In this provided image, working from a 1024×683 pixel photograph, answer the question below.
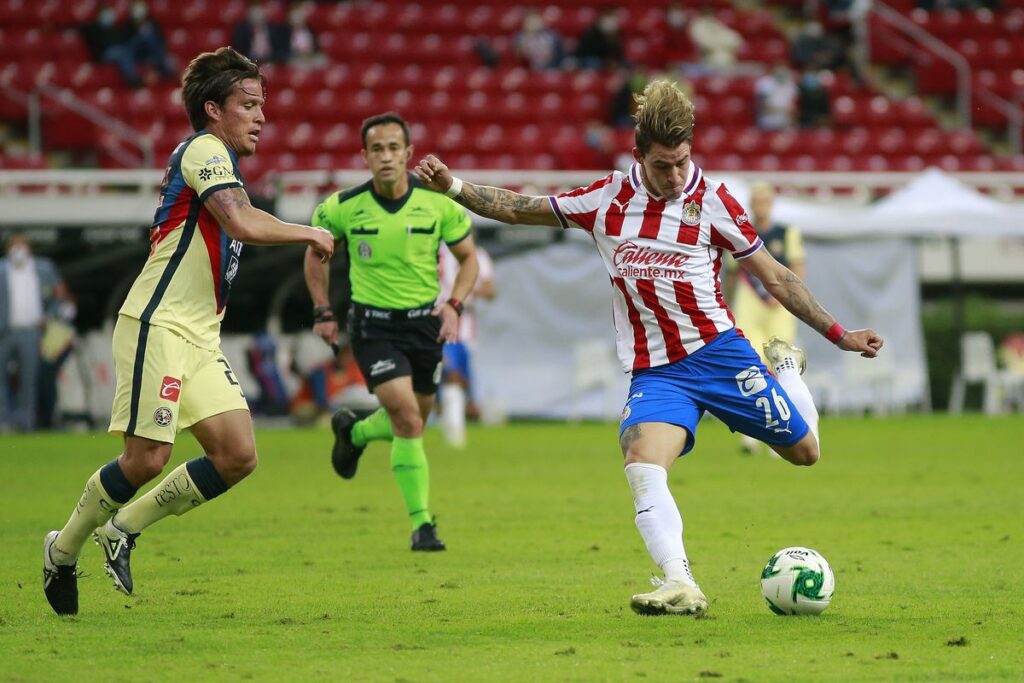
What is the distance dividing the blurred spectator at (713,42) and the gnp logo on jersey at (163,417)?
962 inches

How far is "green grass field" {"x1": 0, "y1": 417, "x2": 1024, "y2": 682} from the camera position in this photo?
555 centimetres

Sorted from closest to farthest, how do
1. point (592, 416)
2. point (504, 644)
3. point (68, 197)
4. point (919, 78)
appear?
point (504, 644) < point (68, 197) < point (592, 416) < point (919, 78)

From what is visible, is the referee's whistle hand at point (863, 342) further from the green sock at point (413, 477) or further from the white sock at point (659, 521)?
the green sock at point (413, 477)

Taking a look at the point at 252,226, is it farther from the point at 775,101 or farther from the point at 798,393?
the point at 775,101

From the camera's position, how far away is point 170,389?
6.55m

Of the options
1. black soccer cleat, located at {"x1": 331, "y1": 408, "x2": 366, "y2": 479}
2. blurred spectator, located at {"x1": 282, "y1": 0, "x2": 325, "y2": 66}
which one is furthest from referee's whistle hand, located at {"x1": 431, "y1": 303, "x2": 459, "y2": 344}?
blurred spectator, located at {"x1": 282, "y1": 0, "x2": 325, "y2": 66}

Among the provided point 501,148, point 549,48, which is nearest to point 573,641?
point 501,148

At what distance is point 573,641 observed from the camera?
19.6 ft

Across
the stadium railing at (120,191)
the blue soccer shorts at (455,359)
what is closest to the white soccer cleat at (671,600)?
the blue soccer shorts at (455,359)

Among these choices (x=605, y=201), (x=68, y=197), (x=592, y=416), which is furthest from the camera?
(x=592, y=416)

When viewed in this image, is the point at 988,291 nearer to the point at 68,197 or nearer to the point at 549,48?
the point at 549,48

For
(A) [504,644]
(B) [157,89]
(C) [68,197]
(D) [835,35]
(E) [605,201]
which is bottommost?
(A) [504,644]

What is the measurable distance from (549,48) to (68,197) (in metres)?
11.0

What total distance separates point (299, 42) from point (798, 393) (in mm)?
21466
